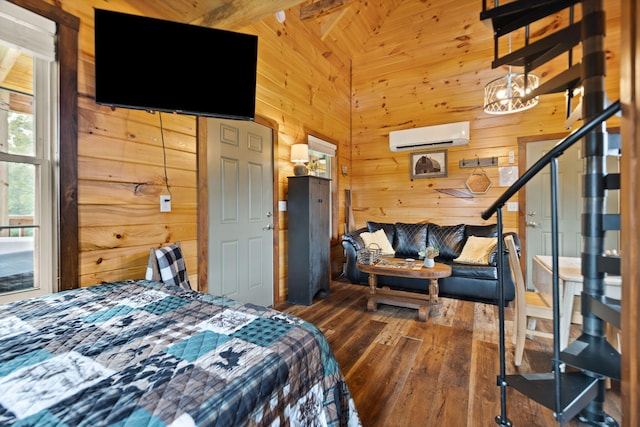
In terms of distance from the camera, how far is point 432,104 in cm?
455

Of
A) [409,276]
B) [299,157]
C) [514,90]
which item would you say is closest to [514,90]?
[514,90]

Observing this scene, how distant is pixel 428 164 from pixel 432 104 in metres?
0.94

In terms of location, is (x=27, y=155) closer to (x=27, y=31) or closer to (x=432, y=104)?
(x=27, y=31)

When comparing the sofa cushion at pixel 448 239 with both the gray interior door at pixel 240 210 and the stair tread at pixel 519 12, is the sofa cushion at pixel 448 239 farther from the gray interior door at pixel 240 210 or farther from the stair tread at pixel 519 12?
the stair tread at pixel 519 12

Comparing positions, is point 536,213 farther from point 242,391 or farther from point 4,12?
point 4,12

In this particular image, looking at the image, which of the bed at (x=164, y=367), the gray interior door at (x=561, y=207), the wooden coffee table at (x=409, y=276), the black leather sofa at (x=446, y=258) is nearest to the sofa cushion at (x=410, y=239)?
the black leather sofa at (x=446, y=258)

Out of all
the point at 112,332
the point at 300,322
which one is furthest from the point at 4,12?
the point at 300,322

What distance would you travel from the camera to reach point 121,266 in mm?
1929

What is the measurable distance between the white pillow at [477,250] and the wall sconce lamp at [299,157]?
229 centimetres

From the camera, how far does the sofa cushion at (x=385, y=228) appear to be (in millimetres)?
4422

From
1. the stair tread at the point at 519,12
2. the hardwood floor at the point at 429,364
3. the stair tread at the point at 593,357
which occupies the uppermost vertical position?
the stair tread at the point at 519,12

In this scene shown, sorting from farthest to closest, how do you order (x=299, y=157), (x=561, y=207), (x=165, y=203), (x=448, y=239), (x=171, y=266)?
(x=448, y=239) < (x=561, y=207) < (x=299, y=157) < (x=165, y=203) < (x=171, y=266)

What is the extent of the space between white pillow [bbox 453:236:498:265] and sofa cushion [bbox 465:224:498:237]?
11 cm

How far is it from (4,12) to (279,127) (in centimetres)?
222
